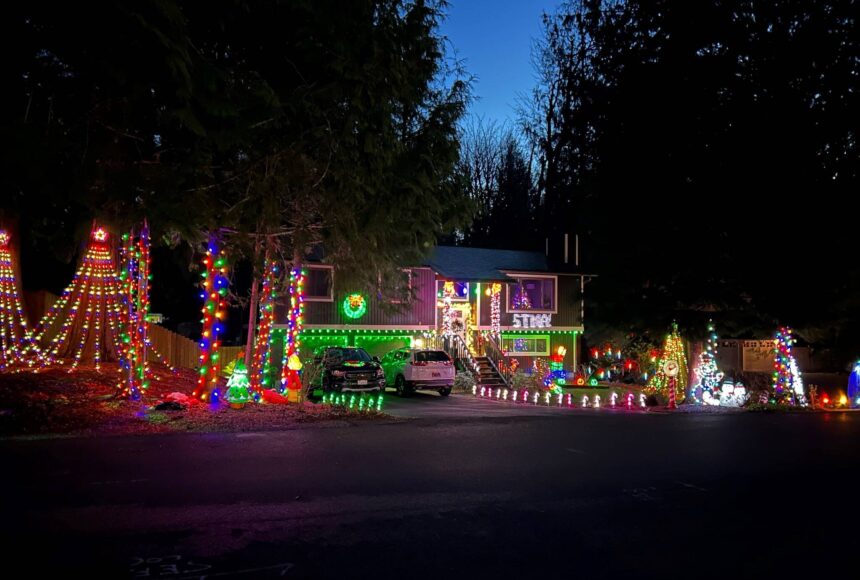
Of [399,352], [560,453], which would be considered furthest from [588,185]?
[560,453]

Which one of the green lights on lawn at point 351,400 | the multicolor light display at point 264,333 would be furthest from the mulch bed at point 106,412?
the green lights on lawn at point 351,400

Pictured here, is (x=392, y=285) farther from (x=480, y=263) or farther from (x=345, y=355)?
(x=480, y=263)

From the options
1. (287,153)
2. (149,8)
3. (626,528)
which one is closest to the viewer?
(626,528)

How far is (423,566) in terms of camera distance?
5902 millimetres

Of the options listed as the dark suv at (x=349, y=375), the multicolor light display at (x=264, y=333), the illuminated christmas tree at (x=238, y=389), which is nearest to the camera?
the illuminated christmas tree at (x=238, y=389)

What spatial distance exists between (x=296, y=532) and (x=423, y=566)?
1.45 meters

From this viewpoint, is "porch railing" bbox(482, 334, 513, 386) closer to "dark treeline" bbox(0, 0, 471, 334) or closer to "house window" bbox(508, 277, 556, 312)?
"house window" bbox(508, 277, 556, 312)

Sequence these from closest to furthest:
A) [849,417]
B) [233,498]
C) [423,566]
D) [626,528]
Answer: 1. [423,566]
2. [626,528]
3. [233,498]
4. [849,417]

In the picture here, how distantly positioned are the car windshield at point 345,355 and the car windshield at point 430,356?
1732mm

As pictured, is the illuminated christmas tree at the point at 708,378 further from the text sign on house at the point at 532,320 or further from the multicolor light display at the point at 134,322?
the multicolor light display at the point at 134,322

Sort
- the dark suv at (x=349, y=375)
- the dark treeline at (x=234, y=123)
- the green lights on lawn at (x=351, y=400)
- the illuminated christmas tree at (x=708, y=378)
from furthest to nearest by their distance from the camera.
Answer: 1. the illuminated christmas tree at (x=708, y=378)
2. the dark suv at (x=349, y=375)
3. the green lights on lawn at (x=351, y=400)
4. the dark treeline at (x=234, y=123)

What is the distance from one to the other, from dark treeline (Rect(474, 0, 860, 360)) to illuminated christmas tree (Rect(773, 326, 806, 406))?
812mm

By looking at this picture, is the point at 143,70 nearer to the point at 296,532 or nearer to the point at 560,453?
the point at 296,532

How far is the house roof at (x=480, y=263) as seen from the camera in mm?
33312
